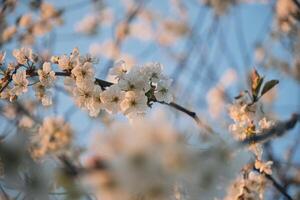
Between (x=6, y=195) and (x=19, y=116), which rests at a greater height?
(x=19, y=116)

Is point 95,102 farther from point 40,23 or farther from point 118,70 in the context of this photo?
point 40,23

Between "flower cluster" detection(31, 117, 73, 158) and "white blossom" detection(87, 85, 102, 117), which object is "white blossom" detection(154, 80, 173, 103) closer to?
"white blossom" detection(87, 85, 102, 117)

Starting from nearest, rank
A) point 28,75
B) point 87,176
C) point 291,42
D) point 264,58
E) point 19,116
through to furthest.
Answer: point 87,176, point 28,75, point 19,116, point 291,42, point 264,58

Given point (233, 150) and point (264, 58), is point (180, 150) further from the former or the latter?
point (264, 58)

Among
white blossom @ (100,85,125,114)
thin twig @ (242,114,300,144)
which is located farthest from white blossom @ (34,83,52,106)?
thin twig @ (242,114,300,144)

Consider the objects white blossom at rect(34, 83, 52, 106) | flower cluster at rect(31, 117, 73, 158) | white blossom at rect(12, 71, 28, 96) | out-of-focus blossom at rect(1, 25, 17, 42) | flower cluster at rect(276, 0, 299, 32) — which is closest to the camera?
white blossom at rect(12, 71, 28, 96)

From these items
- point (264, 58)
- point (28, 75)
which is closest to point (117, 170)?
point (28, 75)

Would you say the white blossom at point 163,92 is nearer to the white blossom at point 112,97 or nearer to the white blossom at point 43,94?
the white blossom at point 112,97

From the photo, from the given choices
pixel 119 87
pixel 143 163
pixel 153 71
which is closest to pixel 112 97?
pixel 119 87
